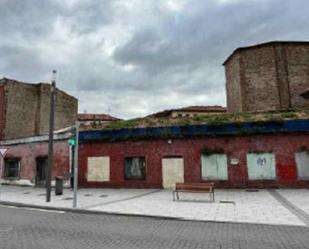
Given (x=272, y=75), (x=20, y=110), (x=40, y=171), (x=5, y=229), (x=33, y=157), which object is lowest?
(x=5, y=229)

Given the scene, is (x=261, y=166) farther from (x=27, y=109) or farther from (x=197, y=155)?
(x=27, y=109)

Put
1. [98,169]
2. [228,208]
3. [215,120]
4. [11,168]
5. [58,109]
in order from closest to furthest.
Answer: [228,208], [215,120], [98,169], [11,168], [58,109]

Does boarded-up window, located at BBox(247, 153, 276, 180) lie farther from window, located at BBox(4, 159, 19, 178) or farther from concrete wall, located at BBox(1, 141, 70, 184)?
window, located at BBox(4, 159, 19, 178)

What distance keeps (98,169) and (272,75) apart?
73.6ft

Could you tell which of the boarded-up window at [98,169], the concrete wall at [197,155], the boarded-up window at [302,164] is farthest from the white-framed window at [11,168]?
the boarded-up window at [302,164]

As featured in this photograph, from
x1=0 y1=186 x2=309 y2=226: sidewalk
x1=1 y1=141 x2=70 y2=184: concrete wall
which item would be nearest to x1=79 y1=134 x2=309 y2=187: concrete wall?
x1=1 y1=141 x2=70 y2=184: concrete wall

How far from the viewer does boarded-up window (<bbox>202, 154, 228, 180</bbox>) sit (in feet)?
66.4

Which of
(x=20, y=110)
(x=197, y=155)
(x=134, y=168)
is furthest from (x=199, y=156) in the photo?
(x=20, y=110)

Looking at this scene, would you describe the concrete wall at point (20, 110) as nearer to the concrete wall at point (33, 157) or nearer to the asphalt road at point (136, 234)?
the concrete wall at point (33, 157)

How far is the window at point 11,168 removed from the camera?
84.3 ft

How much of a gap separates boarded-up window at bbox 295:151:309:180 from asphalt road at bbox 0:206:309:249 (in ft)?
37.0

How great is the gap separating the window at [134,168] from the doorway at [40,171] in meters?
6.66

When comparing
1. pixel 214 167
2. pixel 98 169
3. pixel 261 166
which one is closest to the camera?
pixel 261 166

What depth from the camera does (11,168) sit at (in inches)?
1027
